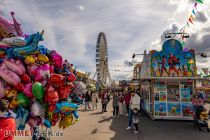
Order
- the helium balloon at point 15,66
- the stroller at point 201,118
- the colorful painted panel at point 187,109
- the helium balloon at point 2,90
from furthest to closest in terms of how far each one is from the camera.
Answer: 1. the colorful painted panel at point 187,109
2. the stroller at point 201,118
3. the helium balloon at point 15,66
4. the helium balloon at point 2,90

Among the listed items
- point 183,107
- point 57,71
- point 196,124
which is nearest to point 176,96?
point 183,107

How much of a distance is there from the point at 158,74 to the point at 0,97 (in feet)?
35.0

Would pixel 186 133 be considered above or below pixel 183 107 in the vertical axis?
below

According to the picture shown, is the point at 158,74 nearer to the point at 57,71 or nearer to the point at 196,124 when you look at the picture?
the point at 196,124

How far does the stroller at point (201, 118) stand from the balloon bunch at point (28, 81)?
813 cm

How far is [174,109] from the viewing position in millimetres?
13305

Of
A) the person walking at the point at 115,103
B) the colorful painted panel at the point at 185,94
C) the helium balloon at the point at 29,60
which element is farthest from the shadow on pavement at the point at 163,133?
the helium balloon at the point at 29,60

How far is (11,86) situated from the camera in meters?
3.89

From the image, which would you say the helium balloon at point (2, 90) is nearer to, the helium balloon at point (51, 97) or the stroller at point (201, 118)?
the helium balloon at point (51, 97)

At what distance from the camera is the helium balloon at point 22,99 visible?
3.88m

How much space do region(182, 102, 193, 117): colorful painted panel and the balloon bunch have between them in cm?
1019

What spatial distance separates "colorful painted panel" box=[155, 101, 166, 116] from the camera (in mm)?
13391

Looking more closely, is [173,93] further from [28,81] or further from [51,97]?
[28,81]

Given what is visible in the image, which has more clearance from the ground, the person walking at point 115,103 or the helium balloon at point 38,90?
the helium balloon at point 38,90
